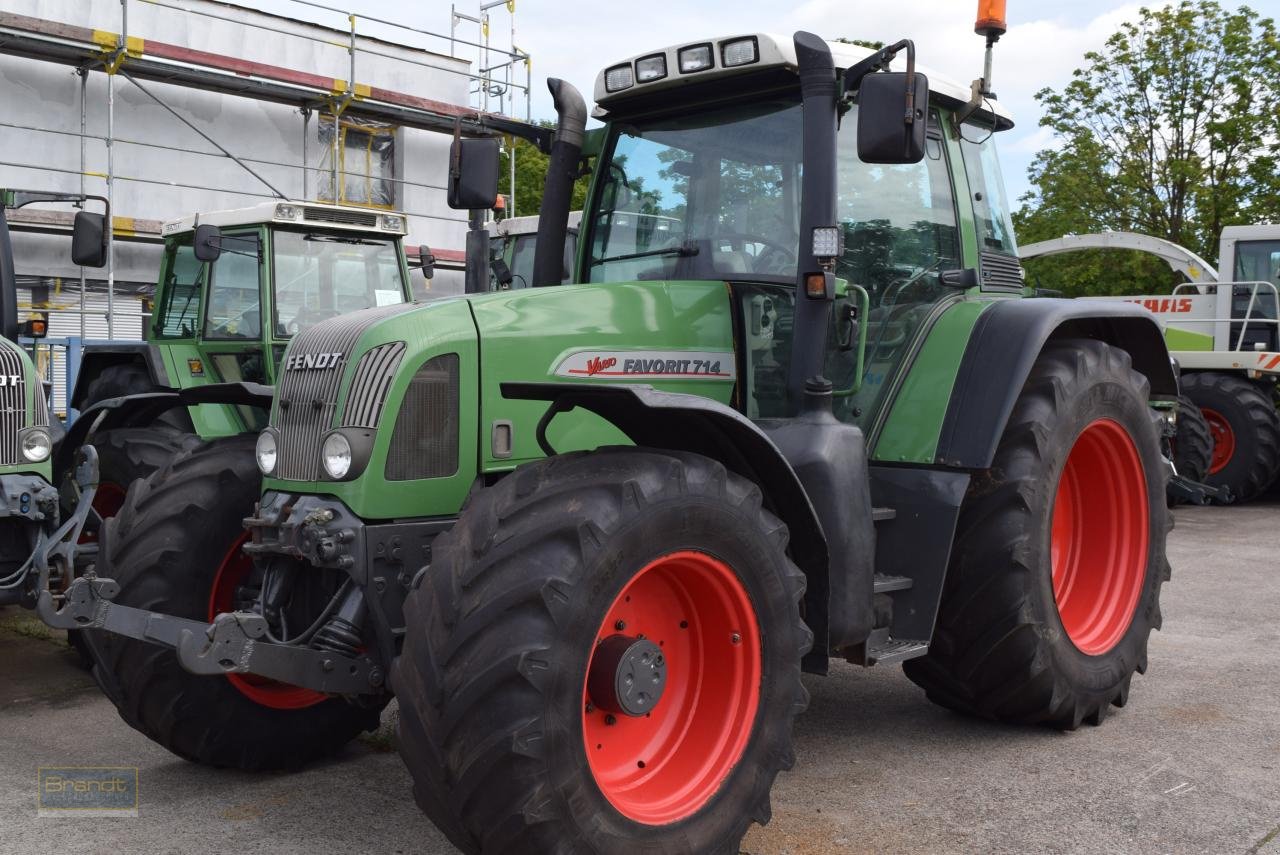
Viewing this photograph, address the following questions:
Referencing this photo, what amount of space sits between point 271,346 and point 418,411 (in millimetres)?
5371

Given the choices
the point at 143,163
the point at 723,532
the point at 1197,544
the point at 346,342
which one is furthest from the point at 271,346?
the point at 143,163

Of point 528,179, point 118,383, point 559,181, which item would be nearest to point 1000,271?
point 559,181

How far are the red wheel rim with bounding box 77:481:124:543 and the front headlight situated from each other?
250 centimetres

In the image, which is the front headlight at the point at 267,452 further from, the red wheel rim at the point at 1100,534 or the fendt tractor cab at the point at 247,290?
the fendt tractor cab at the point at 247,290

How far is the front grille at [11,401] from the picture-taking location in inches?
213

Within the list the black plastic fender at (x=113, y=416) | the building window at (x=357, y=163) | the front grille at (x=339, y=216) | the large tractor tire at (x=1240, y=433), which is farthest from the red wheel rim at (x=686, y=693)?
the building window at (x=357, y=163)

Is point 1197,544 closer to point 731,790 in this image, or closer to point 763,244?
point 763,244

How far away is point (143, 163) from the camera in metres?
16.7

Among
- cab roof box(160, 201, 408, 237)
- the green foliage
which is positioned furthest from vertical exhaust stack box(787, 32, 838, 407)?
the green foliage

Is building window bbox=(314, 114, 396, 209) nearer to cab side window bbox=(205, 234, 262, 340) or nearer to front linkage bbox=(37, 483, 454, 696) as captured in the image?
cab side window bbox=(205, 234, 262, 340)

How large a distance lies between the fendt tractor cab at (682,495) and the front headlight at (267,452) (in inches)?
0.6

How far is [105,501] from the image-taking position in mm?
6293

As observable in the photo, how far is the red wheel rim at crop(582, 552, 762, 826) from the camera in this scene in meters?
3.44

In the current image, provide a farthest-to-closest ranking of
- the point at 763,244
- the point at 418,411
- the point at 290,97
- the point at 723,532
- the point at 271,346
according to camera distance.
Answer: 1. the point at 290,97
2. the point at 271,346
3. the point at 763,244
4. the point at 418,411
5. the point at 723,532
